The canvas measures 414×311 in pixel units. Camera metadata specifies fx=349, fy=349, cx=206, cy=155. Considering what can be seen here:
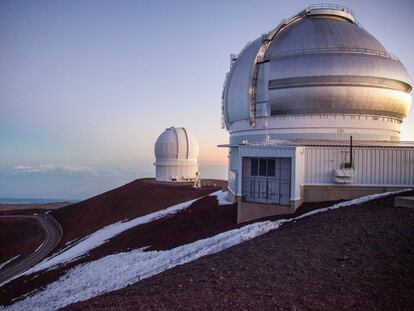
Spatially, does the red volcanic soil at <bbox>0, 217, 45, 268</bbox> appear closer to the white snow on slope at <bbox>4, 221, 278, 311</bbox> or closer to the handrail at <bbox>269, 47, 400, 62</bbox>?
the white snow on slope at <bbox>4, 221, 278, 311</bbox>

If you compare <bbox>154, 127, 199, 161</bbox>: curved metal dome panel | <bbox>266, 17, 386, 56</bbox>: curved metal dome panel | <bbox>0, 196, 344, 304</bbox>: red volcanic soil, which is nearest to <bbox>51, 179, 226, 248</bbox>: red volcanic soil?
<bbox>154, 127, 199, 161</bbox>: curved metal dome panel

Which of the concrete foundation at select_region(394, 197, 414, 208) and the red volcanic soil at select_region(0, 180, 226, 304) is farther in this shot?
the red volcanic soil at select_region(0, 180, 226, 304)

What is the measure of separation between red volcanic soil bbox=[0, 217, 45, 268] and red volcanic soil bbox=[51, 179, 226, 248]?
2.63 metres

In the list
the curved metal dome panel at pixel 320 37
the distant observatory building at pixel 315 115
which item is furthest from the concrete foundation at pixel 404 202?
the curved metal dome panel at pixel 320 37

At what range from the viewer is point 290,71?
74.6 ft

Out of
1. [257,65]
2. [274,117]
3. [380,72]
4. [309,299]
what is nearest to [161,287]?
[309,299]

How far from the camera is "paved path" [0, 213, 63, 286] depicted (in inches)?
989

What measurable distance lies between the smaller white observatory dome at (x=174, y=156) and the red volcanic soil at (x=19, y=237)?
748 inches

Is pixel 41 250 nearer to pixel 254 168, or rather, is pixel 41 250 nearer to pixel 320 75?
pixel 254 168

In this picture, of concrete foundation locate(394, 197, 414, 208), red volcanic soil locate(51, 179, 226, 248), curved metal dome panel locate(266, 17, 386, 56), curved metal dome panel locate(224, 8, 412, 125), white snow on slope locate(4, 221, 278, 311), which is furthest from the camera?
red volcanic soil locate(51, 179, 226, 248)

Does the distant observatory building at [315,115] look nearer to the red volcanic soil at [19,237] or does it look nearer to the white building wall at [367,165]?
the white building wall at [367,165]

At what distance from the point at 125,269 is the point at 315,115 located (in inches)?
604

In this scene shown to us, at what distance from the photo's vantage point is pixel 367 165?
17.6 meters

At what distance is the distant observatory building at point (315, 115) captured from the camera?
→ 17.5 metres
